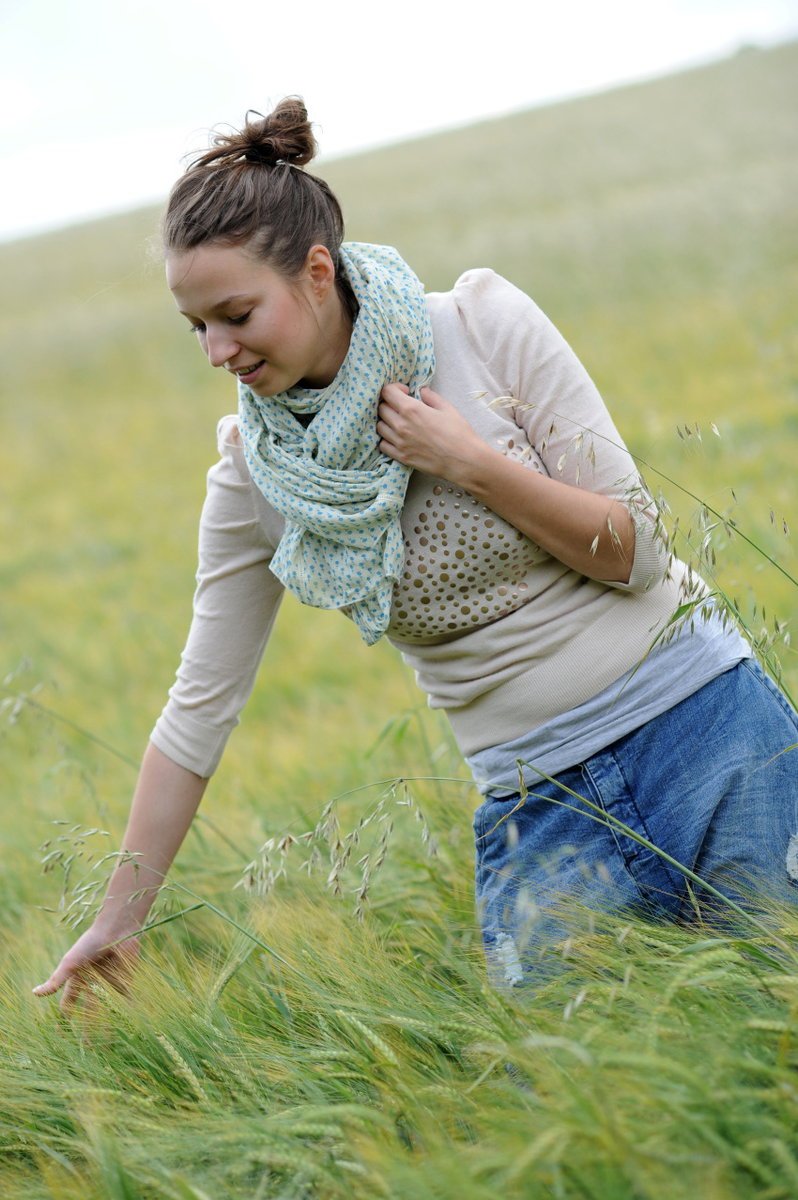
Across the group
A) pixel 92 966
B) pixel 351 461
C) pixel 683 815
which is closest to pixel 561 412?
pixel 351 461

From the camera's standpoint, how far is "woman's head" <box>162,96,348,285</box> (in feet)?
6.69

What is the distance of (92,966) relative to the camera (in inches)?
89.0

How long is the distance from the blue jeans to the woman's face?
0.86 meters

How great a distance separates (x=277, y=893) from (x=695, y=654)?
1161mm

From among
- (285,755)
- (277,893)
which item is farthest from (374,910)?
(285,755)

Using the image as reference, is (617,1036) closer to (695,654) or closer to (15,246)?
(695,654)

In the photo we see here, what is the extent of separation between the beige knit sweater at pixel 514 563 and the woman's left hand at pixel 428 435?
0.07 metres

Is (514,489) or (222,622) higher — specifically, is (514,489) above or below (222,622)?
above

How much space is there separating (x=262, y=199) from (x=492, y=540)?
2.28 feet

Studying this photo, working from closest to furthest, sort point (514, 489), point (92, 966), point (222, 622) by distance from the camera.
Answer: point (514, 489), point (92, 966), point (222, 622)

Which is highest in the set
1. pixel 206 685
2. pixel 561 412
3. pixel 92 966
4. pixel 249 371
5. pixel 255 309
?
pixel 255 309

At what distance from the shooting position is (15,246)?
39219 mm

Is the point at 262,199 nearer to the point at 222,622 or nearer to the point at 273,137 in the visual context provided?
the point at 273,137

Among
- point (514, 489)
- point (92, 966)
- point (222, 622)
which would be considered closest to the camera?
point (514, 489)
